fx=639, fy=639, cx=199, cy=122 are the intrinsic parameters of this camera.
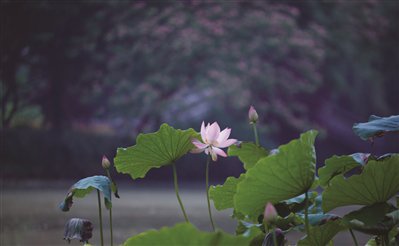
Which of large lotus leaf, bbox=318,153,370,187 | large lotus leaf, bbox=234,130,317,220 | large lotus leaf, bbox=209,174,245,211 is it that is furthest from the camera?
large lotus leaf, bbox=209,174,245,211

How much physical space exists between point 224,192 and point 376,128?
0.26 metres

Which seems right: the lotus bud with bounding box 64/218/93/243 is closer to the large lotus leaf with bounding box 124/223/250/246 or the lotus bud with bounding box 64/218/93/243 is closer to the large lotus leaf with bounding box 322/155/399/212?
the large lotus leaf with bounding box 124/223/250/246

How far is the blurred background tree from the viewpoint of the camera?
27.1 ft

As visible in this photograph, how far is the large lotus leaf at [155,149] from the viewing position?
869 millimetres

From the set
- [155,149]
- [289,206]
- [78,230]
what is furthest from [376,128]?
[78,230]

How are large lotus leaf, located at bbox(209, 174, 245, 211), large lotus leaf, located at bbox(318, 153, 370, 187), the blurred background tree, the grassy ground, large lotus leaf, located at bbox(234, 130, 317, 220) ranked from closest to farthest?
large lotus leaf, located at bbox(234, 130, 317, 220), large lotus leaf, located at bbox(318, 153, 370, 187), large lotus leaf, located at bbox(209, 174, 245, 211), the grassy ground, the blurred background tree

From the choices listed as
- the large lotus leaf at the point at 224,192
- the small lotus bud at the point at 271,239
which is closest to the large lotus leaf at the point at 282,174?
the small lotus bud at the point at 271,239

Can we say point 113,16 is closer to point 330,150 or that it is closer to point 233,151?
point 330,150

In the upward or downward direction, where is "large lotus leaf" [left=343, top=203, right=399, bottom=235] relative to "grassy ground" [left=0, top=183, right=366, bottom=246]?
downward

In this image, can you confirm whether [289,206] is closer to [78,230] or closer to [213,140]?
[213,140]

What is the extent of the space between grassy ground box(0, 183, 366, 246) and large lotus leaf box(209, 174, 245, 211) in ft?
5.90

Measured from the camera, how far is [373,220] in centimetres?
80

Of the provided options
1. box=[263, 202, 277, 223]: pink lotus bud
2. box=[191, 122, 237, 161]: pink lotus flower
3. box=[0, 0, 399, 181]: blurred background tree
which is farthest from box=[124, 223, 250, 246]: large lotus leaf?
box=[0, 0, 399, 181]: blurred background tree

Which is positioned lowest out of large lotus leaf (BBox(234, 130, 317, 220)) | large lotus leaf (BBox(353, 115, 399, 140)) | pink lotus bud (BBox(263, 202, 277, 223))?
pink lotus bud (BBox(263, 202, 277, 223))
